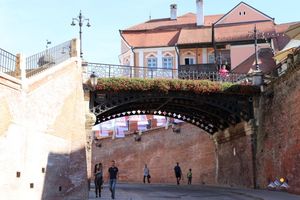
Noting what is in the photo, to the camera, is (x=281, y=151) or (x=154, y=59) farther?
(x=154, y=59)

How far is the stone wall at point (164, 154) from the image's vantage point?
42.9 meters

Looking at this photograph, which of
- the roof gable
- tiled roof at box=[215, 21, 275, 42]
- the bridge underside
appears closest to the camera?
the bridge underside

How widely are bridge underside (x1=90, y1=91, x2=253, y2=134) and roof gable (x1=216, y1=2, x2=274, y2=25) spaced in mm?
20365

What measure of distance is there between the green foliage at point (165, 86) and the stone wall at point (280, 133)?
233 centimetres

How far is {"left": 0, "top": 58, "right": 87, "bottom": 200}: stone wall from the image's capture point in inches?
691

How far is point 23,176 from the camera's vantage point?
60.6ft

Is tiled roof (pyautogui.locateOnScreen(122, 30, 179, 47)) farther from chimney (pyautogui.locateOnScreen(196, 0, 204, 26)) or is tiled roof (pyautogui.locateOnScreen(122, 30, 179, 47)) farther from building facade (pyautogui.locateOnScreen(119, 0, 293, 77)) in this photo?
chimney (pyautogui.locateOnScreen(196, 0, 204, 26))

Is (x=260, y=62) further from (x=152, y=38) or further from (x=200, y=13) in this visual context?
(x=152, y=38)

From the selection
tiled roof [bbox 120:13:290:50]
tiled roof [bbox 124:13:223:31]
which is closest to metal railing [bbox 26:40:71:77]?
tiled roof [bbox 120:13:290:50]

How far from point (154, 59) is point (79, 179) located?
118ft

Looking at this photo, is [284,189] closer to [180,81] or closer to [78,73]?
[180,81]

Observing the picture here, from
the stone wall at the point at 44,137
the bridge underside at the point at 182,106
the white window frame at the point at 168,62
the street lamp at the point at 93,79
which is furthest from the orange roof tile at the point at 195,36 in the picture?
the stone wall at the point at 44,137

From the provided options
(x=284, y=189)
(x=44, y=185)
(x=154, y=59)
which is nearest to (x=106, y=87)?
(x=44, y=185)

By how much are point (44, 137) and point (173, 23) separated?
43.5 metres
